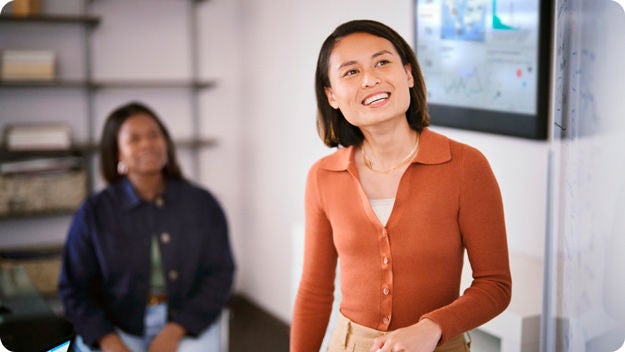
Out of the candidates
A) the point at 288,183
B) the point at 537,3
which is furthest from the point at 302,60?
the point at 537,3

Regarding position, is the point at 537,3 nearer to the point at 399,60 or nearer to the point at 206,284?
the point at 399,60

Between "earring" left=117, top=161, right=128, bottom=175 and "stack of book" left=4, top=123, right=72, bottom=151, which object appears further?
"stack of book" left=4, top=123, right=72, bottom=151

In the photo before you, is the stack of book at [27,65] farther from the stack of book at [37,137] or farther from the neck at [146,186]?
the neck at [146,186]

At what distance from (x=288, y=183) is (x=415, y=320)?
1650mm

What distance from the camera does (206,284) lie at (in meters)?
2.13

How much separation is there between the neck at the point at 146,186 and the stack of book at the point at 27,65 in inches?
55.9

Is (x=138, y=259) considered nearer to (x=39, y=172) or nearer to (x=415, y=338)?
(x=415, y=338)

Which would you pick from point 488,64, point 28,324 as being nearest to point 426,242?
point 488,64

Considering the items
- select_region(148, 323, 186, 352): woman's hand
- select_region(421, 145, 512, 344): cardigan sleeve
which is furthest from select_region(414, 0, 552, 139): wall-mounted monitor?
select_region(148, 323, 186, 352): woman's hand

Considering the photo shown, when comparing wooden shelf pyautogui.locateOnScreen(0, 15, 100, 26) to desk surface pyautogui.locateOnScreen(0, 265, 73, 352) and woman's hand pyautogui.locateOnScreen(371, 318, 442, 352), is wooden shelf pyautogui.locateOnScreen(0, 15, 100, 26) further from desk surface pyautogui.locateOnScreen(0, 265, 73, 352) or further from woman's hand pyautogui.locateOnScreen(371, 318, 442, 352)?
woman's hand pyautogui.locateOnScreen(371, 318, 442, 352)

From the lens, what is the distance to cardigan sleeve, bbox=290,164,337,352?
4.33 ft

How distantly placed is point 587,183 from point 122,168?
1381 mm

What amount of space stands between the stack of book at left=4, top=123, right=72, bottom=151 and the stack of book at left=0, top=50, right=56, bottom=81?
0.23 meters

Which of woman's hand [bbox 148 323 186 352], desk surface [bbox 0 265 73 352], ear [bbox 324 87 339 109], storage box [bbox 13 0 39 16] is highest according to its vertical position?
storage box [bbox 13 0 39 16]
